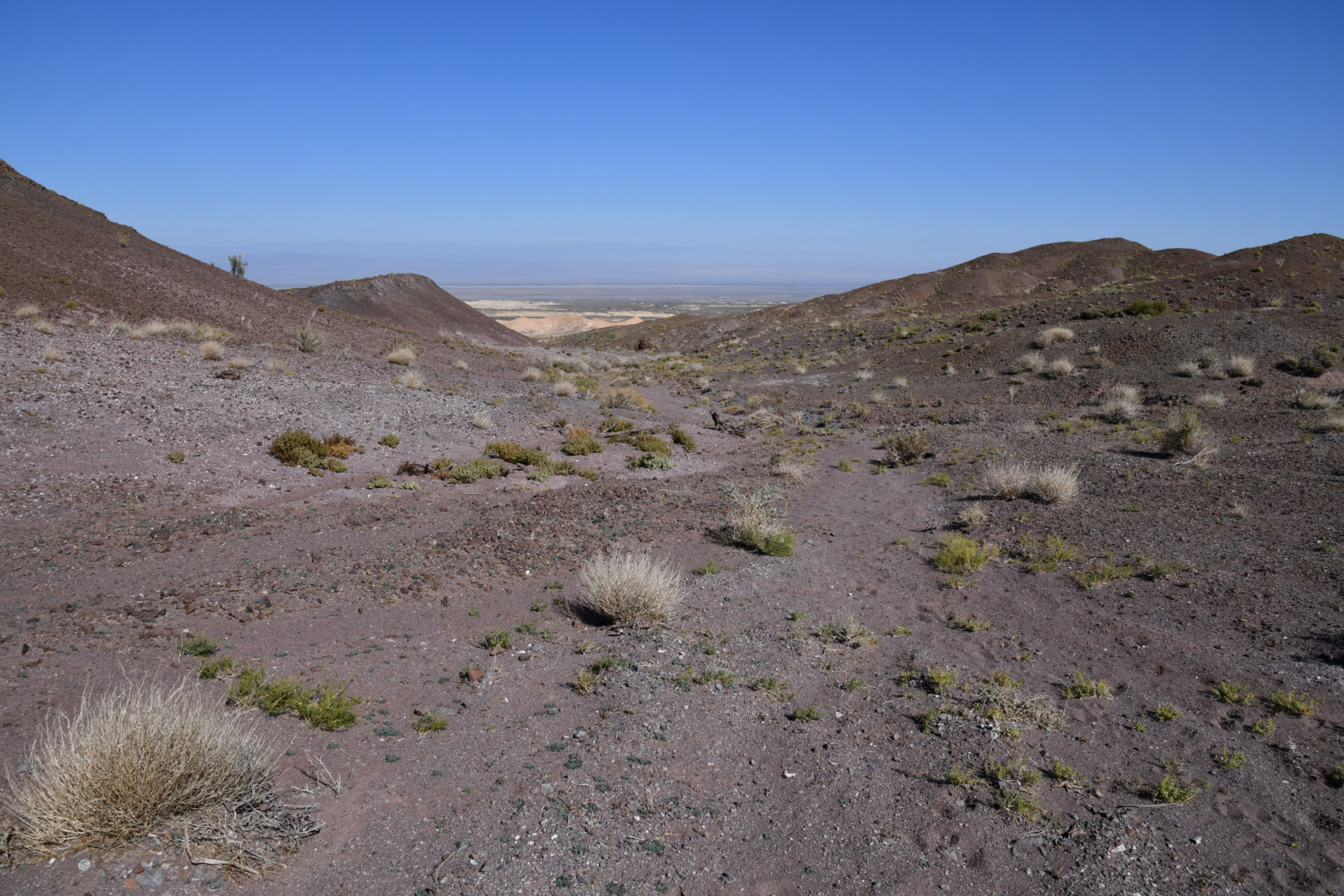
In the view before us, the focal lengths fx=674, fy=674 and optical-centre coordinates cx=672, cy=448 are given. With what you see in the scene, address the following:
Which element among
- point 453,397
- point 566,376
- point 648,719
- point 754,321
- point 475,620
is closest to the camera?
point 648,719

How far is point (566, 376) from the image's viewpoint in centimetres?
2664

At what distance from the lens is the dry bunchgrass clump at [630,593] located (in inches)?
280

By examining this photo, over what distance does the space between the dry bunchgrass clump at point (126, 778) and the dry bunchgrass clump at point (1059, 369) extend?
24771 millimetres

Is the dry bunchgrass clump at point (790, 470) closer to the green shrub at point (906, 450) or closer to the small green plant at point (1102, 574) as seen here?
the green shrub at point (906, 450)

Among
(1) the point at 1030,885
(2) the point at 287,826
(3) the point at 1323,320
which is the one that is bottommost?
(1) the point at 1030,885

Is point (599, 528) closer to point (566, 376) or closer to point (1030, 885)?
point (1030, 885)

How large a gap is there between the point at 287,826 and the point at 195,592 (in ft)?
13.3

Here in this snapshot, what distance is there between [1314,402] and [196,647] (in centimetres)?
2112

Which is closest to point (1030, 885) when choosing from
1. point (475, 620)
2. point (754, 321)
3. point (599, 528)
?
point (475, 620)

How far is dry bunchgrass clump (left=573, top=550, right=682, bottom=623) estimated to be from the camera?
7121 millimetres

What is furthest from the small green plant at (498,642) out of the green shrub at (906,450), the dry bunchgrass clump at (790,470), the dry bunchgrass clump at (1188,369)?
the dry bunchgrass clump at (1188,369)

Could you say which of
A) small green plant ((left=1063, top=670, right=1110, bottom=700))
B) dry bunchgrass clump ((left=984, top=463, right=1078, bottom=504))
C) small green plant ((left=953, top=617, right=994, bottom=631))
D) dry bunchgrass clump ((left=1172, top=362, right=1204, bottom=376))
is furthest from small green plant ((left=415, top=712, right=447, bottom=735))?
dry bunchgrass clump ((left=1172, top=362, right=1204, bottom=376))

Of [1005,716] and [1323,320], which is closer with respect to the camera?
[1005,716]

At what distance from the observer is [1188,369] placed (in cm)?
1989
